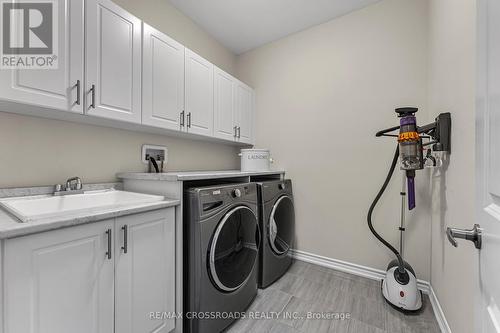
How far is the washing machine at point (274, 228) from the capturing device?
6.07ft

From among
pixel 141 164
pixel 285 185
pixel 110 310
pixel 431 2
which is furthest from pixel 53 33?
pixel 431 2

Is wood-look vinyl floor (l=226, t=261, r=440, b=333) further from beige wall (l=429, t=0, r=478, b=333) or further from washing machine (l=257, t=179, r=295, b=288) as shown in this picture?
beige wall (l=429, t=0, r=478, b=333)

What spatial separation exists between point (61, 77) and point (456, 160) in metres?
2.20

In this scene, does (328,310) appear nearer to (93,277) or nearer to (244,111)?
(93,277)

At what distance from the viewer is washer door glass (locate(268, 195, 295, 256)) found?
6.37 feet

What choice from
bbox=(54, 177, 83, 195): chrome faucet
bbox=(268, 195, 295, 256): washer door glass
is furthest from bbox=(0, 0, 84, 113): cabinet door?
bbox=(268, 195, 295, 256): washer door glass

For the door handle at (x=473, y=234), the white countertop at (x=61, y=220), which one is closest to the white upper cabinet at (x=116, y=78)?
the white countertop at (x=61, y=220)

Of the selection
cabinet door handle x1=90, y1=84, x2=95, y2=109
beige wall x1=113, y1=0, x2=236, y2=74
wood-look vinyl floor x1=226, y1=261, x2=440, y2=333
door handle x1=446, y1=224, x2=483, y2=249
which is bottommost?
wood-look vinyl floor x1=226, y1=261, x2=440, y2=333

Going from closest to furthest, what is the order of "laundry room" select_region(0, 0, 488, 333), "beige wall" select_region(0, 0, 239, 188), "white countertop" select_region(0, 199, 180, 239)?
"white countertop" select_region(0, 199, 180, 239) < "laundry room" select_region(0, 0, 488, 333) < "beige wall" select_region(0, 0, 239, 188)

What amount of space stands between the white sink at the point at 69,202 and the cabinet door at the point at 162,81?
0.57m

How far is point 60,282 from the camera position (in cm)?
83

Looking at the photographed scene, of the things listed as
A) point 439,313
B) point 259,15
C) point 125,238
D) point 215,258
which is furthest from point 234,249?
point 259,15

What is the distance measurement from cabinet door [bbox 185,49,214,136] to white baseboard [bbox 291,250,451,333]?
5.69 feet

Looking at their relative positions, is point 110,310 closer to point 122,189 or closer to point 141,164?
point 122,189
